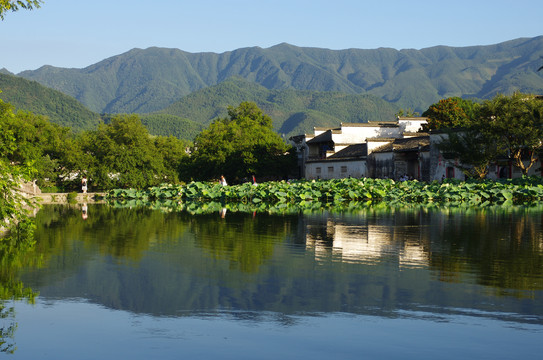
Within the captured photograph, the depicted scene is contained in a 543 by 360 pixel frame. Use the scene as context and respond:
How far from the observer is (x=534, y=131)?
39.8 metres

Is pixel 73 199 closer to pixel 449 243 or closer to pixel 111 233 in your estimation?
pixel 111 233

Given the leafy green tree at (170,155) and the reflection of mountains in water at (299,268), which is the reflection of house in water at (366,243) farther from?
the leafy green tree at (170,155)

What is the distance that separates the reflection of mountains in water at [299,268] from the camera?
8578mm

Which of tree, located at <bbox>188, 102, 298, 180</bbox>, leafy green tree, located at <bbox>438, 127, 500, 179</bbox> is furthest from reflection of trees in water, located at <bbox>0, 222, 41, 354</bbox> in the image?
tree, located at <bbox>188, 102, 298, 180</bbox>

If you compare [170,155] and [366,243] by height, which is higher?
[170,155]

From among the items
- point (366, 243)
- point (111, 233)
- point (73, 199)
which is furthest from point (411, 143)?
point (366, 243)

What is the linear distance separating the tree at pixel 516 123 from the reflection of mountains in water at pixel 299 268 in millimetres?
21021

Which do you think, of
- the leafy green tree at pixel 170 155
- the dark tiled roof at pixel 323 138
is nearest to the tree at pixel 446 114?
the dark tiled roof at pixel 323 138

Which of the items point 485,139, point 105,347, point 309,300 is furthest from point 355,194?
point 105,347

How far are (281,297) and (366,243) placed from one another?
6672 mm

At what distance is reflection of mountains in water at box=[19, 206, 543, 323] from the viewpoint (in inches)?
338

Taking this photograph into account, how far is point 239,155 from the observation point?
59844 mm

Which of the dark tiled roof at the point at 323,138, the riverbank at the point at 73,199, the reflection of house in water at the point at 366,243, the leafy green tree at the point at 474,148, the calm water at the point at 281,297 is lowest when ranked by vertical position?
the calm water at the point at 281,297

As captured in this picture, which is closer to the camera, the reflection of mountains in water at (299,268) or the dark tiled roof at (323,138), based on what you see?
the reflection of mountains in water at (299,268)
